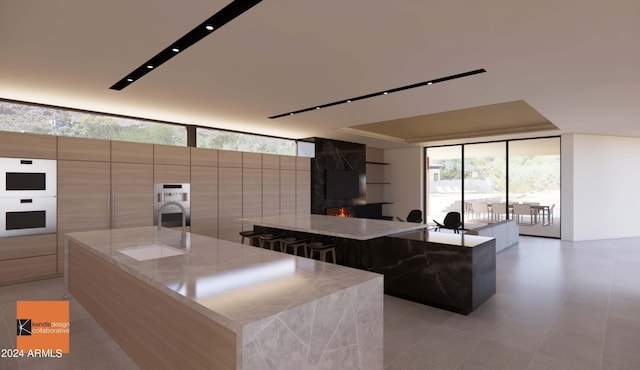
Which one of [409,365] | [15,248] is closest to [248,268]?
[409,365]

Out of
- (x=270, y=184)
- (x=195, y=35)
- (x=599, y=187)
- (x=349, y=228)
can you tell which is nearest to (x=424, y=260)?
(x=349, y=228)

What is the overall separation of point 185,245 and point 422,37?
2774mm

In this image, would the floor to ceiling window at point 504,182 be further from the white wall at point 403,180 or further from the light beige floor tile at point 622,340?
the light beige floor tile at point 622,340

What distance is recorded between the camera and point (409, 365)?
2561 mm

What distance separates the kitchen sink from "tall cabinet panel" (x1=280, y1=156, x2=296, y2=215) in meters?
5.21

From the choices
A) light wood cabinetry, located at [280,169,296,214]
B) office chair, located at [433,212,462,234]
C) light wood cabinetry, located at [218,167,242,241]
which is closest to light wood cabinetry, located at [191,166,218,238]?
light wood cabinetry, located at [218,167,242,241]

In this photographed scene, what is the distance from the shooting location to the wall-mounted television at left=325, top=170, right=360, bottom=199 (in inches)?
355

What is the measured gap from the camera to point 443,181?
35.3ft

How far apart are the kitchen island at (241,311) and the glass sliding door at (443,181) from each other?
30.1ft

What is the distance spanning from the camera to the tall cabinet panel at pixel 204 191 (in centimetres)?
651

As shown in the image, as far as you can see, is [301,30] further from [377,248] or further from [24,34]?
[377,248]

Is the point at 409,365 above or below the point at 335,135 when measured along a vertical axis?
below

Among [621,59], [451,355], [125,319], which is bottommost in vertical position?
[451,355]

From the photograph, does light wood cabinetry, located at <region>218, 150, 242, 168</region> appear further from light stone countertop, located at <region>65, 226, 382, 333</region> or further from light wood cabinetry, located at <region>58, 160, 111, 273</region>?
light stone countertop, located at <region>65, 226, 382, 333</region>
